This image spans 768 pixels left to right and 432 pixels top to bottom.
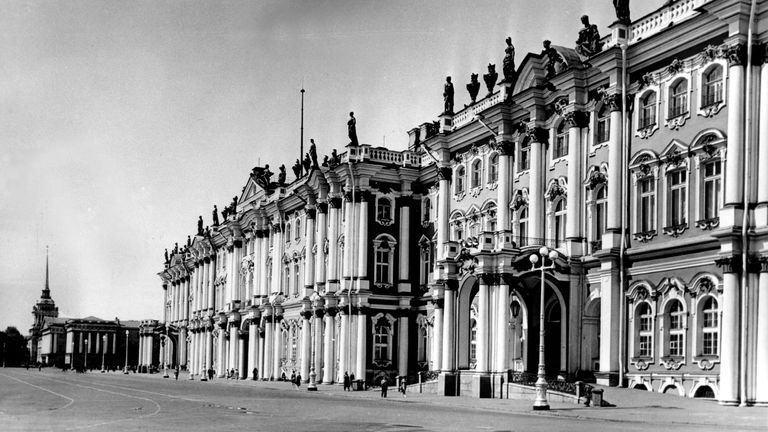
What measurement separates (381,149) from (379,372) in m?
15.1

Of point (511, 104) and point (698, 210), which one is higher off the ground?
point (511, 104)

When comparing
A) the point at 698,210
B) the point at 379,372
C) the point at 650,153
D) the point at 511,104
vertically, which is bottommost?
the point at 379,372

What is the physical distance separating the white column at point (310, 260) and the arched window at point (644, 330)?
36416mm

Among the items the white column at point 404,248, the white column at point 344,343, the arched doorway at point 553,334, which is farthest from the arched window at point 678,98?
the white column at point 344,343

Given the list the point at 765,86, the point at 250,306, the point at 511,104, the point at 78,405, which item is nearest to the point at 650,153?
the point at 765,86

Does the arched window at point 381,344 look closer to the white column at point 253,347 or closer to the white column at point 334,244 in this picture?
the white column at point 334,244

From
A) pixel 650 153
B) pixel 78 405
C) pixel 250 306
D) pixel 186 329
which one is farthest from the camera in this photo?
pixel 186 329

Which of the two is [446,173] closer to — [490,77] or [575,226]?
[490,77]

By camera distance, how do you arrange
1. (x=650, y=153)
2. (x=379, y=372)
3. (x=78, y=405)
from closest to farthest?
1. (x=78, y=405)
2. (x=650, y=153)
3. (x=379, y=372)

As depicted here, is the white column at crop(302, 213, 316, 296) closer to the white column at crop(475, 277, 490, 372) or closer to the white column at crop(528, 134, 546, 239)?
the white column at crop(475, 277, 490, 372)

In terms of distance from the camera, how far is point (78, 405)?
3825 cm

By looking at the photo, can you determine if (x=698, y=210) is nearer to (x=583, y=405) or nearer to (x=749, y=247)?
(x=749, y=247)

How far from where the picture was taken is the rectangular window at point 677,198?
1563 inches

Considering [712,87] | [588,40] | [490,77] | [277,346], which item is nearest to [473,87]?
[490,77]
